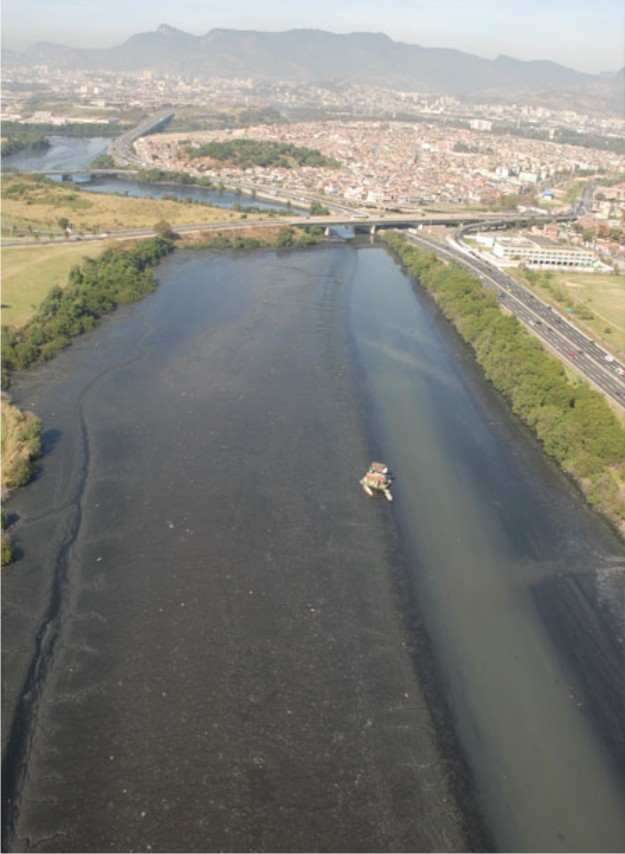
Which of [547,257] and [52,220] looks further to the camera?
[52,220]

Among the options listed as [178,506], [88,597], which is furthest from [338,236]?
[88,597]

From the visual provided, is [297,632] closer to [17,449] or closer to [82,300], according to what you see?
[17,449]

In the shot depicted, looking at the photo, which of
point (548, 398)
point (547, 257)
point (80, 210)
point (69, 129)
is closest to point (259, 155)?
point (69, 129)

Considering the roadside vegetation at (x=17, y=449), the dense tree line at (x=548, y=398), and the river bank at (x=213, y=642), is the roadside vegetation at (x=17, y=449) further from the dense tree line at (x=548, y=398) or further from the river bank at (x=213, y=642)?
the dense tree line at (x=548, y=398)

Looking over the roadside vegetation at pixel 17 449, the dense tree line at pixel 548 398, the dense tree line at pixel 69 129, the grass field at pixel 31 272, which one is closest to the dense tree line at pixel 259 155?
the dense tree line at pixel 69 129

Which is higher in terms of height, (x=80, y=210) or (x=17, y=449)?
(x=80, y=210)

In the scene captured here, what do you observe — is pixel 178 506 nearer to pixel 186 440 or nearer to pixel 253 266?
pixel 186 440

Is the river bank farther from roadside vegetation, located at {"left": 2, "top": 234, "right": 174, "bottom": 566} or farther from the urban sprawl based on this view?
the urban sprawl
